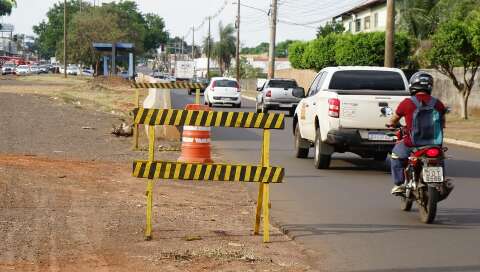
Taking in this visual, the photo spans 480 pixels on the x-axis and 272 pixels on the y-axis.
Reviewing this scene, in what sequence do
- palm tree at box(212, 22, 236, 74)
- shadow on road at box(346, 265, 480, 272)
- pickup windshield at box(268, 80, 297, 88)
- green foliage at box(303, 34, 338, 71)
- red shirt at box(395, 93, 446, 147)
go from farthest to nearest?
1. palm tree at box(212, 22, 236, 74)
2. green foliage at box(303, 34, 338, 71)
3. pickup windshield at box(268, 80, 297, 88)
4. red shirt at box(395, 93, 446, 147)
5. shadow on road at box(346, 265, 480, 272)

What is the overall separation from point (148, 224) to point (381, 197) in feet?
16.3

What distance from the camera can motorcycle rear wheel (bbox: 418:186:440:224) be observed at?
1031cm

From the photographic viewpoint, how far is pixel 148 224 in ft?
29.5

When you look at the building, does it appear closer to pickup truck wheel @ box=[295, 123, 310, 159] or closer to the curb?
the curb

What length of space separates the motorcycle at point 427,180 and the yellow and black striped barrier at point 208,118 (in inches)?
92.3

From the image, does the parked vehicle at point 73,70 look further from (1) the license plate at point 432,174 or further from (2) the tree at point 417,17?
(1) the license plate at point 432,174

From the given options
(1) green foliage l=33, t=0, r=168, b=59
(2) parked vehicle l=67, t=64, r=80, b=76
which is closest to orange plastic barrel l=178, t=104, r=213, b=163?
(1) green foliage l=33, t=0, r=168, b=59

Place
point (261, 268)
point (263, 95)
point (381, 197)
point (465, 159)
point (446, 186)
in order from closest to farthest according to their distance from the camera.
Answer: point (261, 268), point (446, 186), point (381, 197), point (465, 159), point (263, 95)

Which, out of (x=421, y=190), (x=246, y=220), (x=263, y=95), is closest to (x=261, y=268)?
(x=246, y=220)

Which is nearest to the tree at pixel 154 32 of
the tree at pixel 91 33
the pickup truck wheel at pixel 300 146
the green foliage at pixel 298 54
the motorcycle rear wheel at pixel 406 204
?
the tree at pixel 91 33

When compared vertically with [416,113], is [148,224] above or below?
below

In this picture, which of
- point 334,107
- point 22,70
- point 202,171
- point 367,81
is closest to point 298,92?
point 367,81

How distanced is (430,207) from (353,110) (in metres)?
5.47

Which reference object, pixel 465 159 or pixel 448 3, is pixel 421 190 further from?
pixel 448 3
